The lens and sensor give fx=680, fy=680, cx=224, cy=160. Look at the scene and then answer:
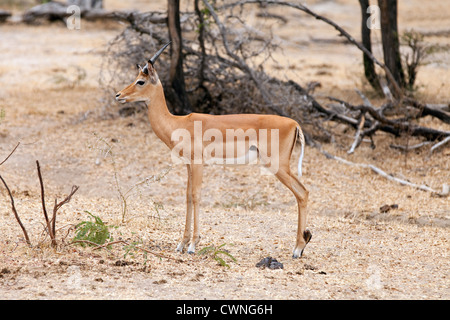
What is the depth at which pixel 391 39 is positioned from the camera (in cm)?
1109

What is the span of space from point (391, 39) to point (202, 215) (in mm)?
6107

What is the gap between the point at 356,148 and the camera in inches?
368

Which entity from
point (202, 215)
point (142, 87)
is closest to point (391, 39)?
Answer: point (202, 215)

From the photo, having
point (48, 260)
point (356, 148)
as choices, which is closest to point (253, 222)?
point (48, 260)

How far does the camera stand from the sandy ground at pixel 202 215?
433cm

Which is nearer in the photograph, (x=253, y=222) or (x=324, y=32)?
(x=253, y=222)

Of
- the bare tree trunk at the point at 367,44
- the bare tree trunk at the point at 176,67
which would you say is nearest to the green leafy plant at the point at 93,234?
the bare tree trunk at the point at 176,67

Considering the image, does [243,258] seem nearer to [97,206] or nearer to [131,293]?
[131,293]

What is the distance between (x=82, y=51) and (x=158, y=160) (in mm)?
8304

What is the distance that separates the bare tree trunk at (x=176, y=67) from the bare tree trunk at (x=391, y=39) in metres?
3.54

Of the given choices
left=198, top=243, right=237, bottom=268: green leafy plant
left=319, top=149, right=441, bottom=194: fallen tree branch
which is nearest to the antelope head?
left=198, top=243, right=237, bottom=268: green leafy plant

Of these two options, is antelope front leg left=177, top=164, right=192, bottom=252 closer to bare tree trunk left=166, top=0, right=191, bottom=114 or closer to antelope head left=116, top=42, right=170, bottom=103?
antelope head left=116, top=42, right=170, bottom=103

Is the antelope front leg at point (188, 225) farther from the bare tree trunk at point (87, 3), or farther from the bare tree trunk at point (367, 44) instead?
the bare tree trunk at point (87, 3)

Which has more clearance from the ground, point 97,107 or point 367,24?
point 367,24
